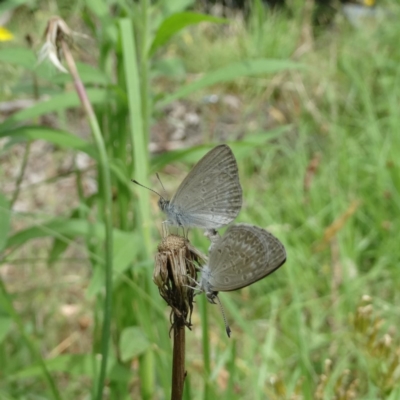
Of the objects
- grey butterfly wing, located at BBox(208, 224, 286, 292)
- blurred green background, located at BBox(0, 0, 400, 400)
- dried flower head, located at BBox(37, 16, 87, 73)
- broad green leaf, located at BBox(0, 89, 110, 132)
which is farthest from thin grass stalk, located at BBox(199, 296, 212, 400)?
broad green leaf, located at BBox(0, 89, 110, 132)

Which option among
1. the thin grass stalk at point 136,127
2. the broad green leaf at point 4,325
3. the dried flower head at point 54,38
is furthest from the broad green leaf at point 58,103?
the broad green leaf at point 4,325

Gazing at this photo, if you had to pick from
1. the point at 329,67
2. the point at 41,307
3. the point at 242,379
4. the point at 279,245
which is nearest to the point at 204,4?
the point at 329,67

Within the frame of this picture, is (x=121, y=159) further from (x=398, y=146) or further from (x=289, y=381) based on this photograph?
(x=398, y=146)

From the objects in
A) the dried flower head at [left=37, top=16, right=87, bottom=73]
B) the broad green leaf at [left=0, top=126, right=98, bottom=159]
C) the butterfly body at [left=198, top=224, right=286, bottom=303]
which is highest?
the dried flower head at [left=37, top=16, right=87, bottom=73]

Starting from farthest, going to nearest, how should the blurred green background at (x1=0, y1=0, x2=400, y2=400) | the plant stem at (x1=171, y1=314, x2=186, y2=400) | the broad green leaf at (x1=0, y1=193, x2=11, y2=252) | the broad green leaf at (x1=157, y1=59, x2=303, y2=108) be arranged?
1. the broad green leaf at (x1=157, y1=59, x2=303, y2=108)
2. the blurred green background at (x1=0, y1=0, x2=400, y2=400)
3. the broad green leaf at (x1=0, y1=193, x2=11, y2=252)
4. the plant stem at (x1=171, y1=314, x2=186, y2=400)

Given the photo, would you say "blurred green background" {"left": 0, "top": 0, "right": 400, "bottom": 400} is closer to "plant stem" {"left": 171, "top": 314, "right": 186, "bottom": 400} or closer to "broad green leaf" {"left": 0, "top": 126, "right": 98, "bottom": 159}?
"broad green leaf" {"left": 0, "top": 126, "right": 98, "bottom": 159}
